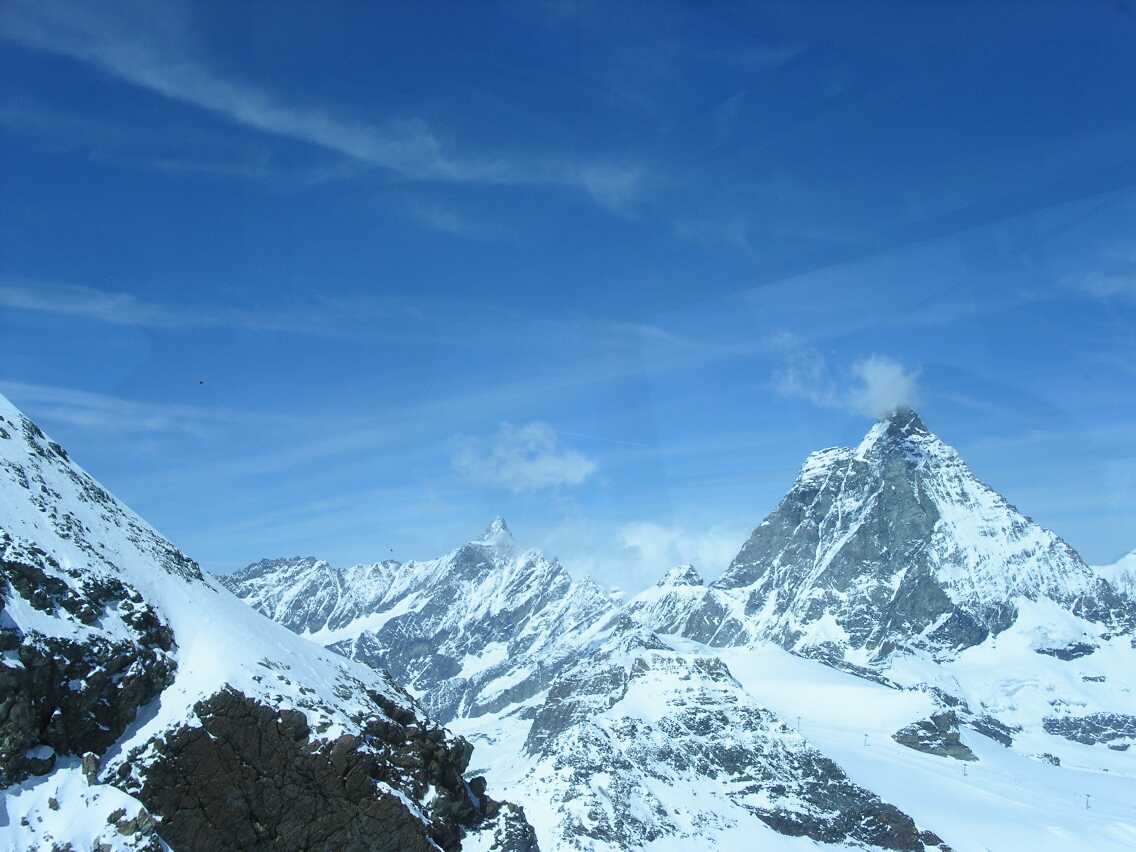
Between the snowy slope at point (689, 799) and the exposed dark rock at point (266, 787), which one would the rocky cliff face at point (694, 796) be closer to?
the snowy slope at point (689, 799)

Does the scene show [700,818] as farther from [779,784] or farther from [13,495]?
[13,495]

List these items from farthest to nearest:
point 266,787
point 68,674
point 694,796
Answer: point 694,796 < point 266,787 < point 68,674

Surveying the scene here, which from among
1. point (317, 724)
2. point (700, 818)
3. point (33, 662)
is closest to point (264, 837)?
point (317, 724)

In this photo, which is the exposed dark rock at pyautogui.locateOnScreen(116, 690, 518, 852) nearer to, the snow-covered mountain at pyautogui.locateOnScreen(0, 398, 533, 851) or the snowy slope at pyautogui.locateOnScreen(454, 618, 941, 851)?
the snow-covered mountain at pyautogui.locateOnScreen(0, 398, 533, 851)

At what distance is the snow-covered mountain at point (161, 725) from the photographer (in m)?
48.5

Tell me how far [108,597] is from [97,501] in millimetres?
12609

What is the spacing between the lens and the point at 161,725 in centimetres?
5359

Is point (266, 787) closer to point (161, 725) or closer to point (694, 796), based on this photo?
point (161, 725)

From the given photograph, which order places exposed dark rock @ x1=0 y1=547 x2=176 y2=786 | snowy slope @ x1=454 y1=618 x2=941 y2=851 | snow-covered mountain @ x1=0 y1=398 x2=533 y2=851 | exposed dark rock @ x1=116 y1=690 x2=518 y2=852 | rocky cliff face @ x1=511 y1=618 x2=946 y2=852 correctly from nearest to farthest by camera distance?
exposed dark rock @ x1=0 y1=547 x2=176 y2=786
snow-covered mountain @ x1=0 y1=398 x2=533 y2=851
exposed dark rock @ x1=116 y1=690 x2=518 y2=852
snowy slope @ x1=454 y1=618 x2=941 y2=851
rocky cliff face @ x1=511 y1=618 x2=946 y2=852

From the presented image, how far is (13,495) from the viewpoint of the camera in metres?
59.1

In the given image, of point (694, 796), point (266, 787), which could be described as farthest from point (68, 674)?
point (694, 796)

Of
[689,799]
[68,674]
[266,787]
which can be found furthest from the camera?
[689,799]

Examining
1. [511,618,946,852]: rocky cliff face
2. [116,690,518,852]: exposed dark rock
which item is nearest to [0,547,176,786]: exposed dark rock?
[116,690,518,852]: exposed dark rock

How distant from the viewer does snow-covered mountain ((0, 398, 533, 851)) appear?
4847 centimetres
